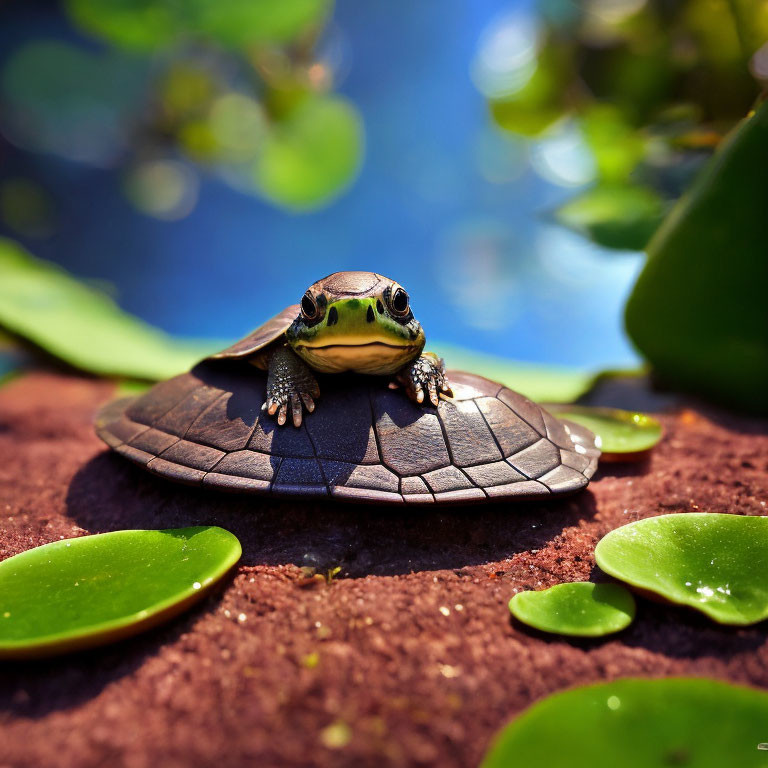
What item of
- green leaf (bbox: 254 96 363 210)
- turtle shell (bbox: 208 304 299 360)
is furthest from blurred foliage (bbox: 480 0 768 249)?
turtle shell (bbox: 208 304 299 360)

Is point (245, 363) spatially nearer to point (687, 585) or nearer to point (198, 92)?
point (687, 585)

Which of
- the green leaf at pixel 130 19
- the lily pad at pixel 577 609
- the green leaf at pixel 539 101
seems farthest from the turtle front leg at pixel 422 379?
the green leaf at pixel 130 19

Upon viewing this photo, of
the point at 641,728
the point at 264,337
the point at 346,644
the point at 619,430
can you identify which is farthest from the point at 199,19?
the point at 641,728

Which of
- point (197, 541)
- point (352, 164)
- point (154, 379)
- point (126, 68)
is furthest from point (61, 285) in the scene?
point (197, 541)

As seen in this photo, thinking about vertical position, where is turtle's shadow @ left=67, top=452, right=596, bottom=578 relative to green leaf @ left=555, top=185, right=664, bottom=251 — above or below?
below

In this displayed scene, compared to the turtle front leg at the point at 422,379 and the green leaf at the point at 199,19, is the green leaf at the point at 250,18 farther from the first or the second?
the turtle front leg at the point at 422,379

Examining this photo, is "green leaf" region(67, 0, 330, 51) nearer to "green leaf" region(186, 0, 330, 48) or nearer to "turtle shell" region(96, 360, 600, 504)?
"green leaf" region(186, 0, 330, 48)
